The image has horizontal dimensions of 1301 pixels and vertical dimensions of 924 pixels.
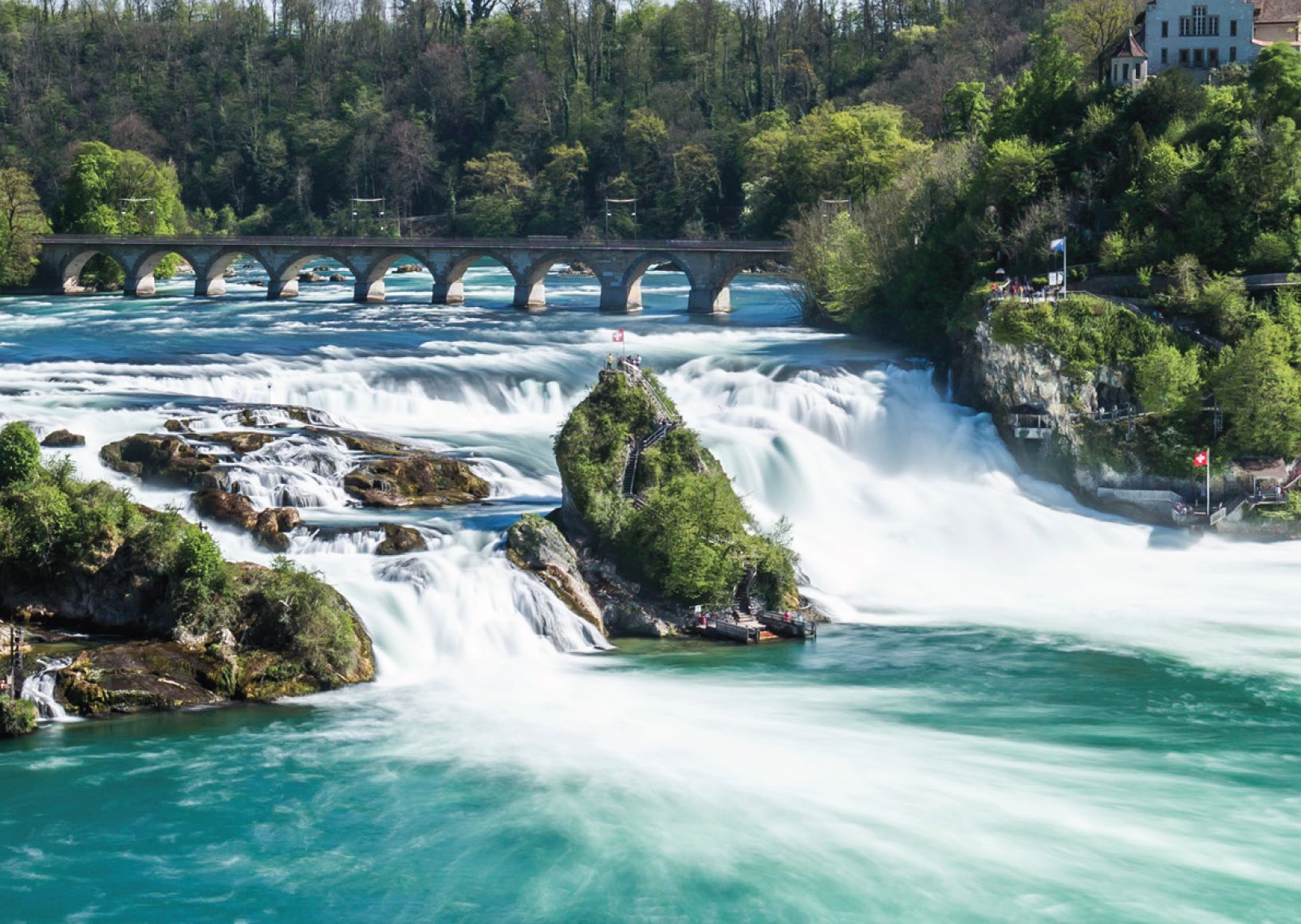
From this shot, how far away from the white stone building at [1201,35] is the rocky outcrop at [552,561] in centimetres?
4745

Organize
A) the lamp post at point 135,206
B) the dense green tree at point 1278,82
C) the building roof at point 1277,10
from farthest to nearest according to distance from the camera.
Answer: the lamp post at point 135,206
the building roof at point 1277,10
the dense green tree at point 1278,82

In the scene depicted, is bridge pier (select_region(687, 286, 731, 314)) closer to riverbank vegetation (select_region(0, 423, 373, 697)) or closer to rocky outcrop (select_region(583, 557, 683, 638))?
rocky outcrop (select_region(583, 557, 683, 638))

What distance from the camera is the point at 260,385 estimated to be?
7150 centimetres

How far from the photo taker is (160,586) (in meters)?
43.5

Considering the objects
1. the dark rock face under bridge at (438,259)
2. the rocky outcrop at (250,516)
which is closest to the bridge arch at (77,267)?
the dark rock face under bridge at (438,259)

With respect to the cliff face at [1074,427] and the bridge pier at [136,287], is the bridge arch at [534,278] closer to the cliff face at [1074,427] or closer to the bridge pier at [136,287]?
the bridge pier at [136,287]

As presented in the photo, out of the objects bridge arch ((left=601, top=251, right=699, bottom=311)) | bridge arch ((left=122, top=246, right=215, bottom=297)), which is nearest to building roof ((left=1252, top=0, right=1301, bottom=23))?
bridge arch ((left=601, top=251, right=699, bottom=311))

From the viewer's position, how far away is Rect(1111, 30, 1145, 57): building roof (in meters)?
82.7

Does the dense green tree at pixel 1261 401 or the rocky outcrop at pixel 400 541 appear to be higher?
the dense green tree at pixel 1261 401

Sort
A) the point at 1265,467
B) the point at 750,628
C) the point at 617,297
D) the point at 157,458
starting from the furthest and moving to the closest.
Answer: the point at 617,297
the point at 1265,467
the point at 157,458
the point at 750,628

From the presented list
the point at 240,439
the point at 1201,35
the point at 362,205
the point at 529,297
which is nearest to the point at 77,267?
the point at 529,297

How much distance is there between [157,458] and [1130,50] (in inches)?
2014

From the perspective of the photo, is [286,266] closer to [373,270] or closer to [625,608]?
[373,270]

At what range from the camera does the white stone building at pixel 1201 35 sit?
8356 centimetres
